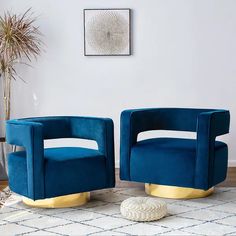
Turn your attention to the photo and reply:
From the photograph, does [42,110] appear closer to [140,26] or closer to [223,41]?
[140,26]

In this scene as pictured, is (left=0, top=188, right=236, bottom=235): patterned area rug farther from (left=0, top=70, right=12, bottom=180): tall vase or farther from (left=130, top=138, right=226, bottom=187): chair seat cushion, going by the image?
(left=0, top=70, right=12, bottom=180): tall vase

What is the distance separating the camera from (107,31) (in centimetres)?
521

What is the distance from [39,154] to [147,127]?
3.71 feet

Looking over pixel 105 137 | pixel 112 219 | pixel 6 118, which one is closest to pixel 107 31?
pixel 6 118

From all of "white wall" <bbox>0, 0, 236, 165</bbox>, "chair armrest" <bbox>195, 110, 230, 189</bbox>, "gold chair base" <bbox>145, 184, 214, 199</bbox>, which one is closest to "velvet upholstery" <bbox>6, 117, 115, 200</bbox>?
"gold chair base" <bbox>145, 184, 214, 199</bbox>

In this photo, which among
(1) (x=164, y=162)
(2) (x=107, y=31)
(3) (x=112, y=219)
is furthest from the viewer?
(2) (x=107, y=31)

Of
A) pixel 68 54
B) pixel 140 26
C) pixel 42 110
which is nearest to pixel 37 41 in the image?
pixel 68 54

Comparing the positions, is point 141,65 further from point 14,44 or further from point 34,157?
point 34,157

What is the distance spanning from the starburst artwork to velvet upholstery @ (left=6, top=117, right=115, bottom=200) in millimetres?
1599

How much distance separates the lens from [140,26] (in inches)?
206

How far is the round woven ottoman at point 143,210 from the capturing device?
125 inches

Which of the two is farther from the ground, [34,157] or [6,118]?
[6,118]

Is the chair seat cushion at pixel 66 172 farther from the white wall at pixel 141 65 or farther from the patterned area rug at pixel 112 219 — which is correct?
the white wall at pixel 141 65

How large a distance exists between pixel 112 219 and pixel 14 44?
7.65 ft
